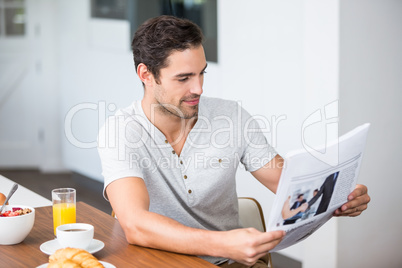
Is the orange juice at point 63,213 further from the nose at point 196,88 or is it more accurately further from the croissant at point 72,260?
the nose at point 196,88

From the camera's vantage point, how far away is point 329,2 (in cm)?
237

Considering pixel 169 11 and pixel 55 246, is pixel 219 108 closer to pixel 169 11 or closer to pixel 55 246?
pixel 55 246

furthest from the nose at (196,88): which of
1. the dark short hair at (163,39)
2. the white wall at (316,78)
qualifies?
the white wall at (316,78)

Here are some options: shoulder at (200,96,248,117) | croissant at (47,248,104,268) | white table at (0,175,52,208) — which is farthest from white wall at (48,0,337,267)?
croissant at (47,248,104,268)

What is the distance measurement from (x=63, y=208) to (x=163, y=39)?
60cm

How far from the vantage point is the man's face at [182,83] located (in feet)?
5.60

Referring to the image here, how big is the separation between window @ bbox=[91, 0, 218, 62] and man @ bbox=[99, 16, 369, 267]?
1104 mm

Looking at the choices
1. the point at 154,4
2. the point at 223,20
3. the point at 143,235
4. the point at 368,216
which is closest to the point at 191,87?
the point at 143,235

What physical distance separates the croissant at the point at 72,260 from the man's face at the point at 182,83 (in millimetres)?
684

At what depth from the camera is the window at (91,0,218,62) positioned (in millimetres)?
3328

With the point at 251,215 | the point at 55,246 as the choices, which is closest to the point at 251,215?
the point at 251,215

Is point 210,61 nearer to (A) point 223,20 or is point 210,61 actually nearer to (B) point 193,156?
(A) point 223,20

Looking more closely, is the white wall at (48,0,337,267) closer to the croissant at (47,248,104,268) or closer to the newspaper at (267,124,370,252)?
the newspaper at (267,124,370,252)

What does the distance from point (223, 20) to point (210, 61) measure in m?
0.31
